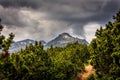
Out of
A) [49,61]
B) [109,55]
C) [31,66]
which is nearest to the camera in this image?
[109,55]

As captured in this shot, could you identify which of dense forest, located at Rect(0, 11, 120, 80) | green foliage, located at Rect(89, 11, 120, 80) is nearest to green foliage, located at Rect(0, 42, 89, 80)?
dense forest, located at Rect(0, 11, 120, 80)

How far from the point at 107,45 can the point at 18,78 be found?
1546 cm

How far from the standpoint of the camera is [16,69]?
4412 centimetres

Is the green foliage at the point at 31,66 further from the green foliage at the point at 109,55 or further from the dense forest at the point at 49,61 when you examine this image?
the green foliage at the point at 109,55

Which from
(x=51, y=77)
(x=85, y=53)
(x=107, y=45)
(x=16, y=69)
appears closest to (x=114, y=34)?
(x=107, y=45)

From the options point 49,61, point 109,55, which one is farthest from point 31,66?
point 109,55

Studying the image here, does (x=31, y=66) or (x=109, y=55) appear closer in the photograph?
(x=109, y=55)

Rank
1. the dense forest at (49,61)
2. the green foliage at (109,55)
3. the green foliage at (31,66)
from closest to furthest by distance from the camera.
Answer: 1. the dense forest at (49,61)
2. the green foliage at (109,55)
3. the green foliage at (31,66)

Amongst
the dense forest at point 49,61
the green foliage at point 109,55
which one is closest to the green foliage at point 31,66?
the dense forest at point 49,61

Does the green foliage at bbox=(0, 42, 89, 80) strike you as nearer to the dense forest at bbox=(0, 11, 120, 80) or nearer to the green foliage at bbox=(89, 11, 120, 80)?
the dense forest at bbox=(0, 11, 120, 80)

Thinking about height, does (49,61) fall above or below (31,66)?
above

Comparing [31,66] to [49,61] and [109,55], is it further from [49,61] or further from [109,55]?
[109,55]

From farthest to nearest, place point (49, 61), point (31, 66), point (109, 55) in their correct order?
point (49, 61)
point (31, 66)
point (109, 55)

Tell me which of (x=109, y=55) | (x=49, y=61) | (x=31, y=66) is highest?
(x=49, y=61)
